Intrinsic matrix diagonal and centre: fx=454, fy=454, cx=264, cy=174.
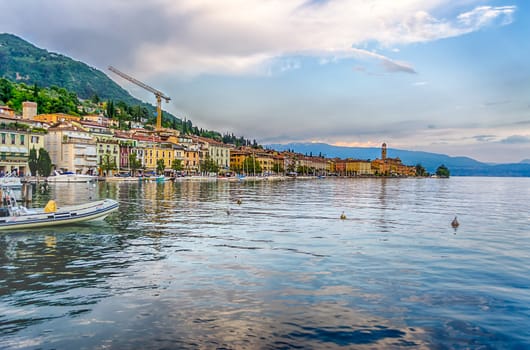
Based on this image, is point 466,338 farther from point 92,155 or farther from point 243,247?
point 92,155

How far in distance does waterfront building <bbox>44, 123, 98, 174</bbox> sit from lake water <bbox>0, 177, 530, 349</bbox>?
108295mm

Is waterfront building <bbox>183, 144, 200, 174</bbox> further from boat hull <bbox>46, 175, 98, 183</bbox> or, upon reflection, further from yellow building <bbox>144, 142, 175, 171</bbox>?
boat hull <bbox>46, 175, 98, 183</bbox>

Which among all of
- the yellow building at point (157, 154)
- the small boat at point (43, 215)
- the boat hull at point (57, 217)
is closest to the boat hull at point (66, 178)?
the yellow building at point (157, 154)

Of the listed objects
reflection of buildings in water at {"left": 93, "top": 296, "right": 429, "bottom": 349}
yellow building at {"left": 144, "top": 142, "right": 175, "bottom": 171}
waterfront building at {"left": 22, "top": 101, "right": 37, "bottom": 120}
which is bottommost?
reflection of buildings in water at {"left": 93, "top": 296, "right": 429, "bottom": 349}

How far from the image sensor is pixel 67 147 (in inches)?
4914

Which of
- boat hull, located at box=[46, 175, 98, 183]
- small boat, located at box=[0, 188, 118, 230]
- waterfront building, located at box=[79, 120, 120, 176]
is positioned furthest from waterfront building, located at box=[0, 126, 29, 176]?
small boat, located at box=[0, 188, 118, 230]

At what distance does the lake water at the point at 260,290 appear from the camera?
1020 centimetres

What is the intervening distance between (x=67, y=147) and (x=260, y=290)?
12407cm

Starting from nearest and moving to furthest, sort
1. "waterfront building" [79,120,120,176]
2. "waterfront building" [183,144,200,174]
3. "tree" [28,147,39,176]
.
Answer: "tree" [28,147,39,176] → "waterfront building" [79,120,120,176] → "waterfront building" [183,144,200,174]

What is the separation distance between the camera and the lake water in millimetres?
10195

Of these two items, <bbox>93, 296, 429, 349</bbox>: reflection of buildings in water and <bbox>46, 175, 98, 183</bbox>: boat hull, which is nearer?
<bbox>93, 296, 429, 349</bbox>: reflection of buildings in water

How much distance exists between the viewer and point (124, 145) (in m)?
147

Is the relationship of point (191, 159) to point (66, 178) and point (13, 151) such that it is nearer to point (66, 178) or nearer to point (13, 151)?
point (66, 178)

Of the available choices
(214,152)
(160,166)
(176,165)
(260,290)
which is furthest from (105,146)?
(260,290)
